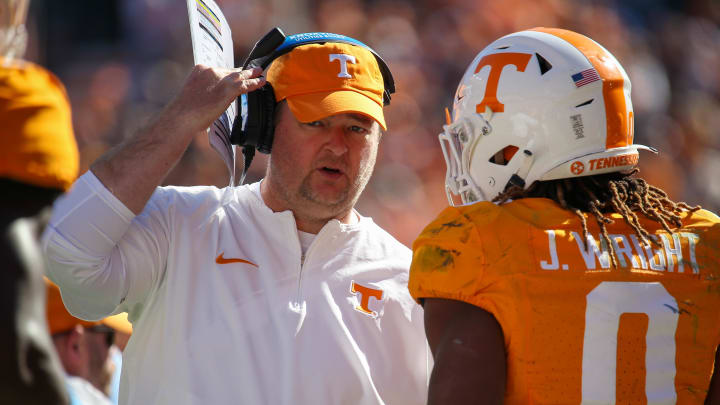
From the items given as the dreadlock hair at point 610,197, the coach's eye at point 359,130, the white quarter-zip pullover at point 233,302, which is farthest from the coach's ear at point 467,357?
the coach's eye at point 359,130

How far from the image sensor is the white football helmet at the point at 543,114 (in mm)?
2131

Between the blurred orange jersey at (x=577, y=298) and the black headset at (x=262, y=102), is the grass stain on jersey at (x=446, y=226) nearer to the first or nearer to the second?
the blurred orange jersey at (x=577, y=298)

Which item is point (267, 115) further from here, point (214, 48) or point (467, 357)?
point (467, 357)

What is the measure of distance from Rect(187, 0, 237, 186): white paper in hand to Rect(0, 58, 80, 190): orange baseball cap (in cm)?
119

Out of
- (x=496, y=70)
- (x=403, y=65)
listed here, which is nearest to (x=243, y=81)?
(x=496, y=70)

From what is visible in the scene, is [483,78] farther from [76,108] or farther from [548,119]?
[76,108]

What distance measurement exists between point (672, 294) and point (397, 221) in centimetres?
516

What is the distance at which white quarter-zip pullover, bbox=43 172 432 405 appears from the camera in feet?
7.89

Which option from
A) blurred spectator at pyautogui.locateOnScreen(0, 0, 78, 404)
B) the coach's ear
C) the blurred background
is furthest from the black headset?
the blurred background

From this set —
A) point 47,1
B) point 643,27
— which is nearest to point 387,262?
point 47,1

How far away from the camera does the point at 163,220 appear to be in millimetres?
2660

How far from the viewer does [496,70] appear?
225cm

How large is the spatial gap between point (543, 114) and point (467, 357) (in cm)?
71

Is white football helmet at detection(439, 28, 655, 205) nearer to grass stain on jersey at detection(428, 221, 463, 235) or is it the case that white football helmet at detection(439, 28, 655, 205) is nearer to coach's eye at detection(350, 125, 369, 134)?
grass stain on jersey at detection(428, 221, 463, 235)
